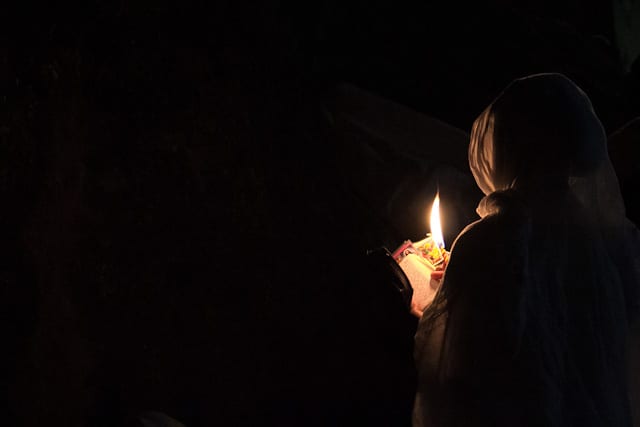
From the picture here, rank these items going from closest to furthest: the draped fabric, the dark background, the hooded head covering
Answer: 1. the draped fabric
2. the hooded head covering
3. the dark background

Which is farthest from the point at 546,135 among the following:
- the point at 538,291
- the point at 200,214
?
the point at 200,214

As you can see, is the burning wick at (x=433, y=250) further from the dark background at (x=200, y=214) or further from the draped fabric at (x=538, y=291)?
the dark background at (x=200, y=214)

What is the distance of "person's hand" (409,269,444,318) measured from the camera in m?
1.75

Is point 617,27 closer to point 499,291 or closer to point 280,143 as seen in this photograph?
point 280,143

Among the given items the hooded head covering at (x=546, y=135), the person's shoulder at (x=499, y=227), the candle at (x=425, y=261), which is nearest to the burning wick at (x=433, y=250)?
the candle at (x=425, y=261)

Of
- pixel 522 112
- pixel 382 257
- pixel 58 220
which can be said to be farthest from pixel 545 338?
pixel 58 220

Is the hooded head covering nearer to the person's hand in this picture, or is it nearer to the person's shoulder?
the person's shoulder

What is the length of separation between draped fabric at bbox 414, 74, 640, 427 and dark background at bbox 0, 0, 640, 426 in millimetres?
394

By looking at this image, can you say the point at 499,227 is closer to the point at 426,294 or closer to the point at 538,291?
the point at 538,291

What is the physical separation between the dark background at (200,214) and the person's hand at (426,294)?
0.11 meters

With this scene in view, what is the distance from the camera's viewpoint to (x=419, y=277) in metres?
1.75

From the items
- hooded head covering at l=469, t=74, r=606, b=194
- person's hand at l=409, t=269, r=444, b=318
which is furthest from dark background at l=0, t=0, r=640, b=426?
hooded head covering at l=469, t=74, r=606, b=194

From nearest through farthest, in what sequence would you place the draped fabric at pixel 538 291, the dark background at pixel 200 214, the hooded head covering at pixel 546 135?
the draped fabric at pixel 538 291, the hooded head covering at pixel 546 135, the dark background at pixel 200 214

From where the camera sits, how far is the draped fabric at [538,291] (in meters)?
1.53
